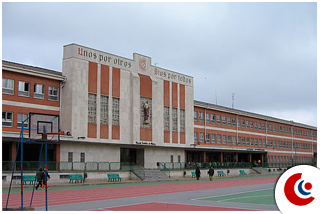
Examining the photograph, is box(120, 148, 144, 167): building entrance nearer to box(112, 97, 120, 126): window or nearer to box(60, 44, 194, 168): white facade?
box(60, 44, 194, 168): white facade

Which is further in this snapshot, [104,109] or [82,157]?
[104,109]

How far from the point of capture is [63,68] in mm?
42031

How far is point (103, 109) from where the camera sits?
44.1 metres

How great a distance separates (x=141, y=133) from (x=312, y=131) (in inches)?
2718

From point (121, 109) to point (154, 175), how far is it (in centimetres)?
829

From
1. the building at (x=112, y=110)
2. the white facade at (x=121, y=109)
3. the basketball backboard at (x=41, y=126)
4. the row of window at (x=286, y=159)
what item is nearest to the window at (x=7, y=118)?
the building at (x=112, y=110)

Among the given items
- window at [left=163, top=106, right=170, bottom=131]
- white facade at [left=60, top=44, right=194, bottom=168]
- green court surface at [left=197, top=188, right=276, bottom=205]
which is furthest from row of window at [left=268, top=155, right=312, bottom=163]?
green court surface at [left=197, top=188, right=276, bottom=205]

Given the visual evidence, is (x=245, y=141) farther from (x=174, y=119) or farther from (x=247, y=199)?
(x=247, y=199)

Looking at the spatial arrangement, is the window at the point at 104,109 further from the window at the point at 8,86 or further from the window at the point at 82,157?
the window at the point at 8,86

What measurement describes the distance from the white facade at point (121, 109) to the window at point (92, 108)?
303 millimetres

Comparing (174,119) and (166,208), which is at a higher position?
(174,119)

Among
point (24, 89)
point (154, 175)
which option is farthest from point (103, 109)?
point (154, 175)

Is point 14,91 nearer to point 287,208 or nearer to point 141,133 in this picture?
point 141,133

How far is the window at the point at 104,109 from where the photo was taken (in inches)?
1725
